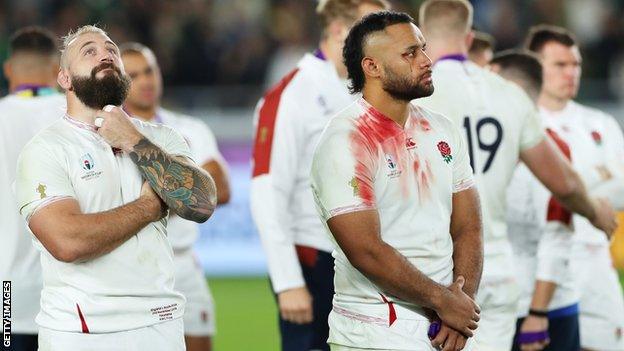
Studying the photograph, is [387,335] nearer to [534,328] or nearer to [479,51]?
[534,328]

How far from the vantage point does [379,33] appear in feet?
16.4

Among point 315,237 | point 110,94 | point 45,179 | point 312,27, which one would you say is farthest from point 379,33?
point 312,27

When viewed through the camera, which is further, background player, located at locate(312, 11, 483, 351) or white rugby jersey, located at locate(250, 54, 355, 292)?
white rugby jersey, located at locate(250, 54, 355, 292)

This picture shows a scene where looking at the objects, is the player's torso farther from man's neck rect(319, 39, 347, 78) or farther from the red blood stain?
the red blood stain

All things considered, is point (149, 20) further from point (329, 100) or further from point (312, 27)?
point (329, 100)

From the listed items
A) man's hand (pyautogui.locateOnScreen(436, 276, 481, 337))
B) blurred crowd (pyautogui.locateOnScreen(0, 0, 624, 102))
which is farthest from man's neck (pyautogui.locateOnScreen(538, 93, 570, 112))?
blurred crowd (pyautogui.locateOnScreen(0, 0, 624, 102))

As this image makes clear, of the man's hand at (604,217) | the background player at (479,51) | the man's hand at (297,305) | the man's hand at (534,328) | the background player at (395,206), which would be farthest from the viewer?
the background player at (479,51)

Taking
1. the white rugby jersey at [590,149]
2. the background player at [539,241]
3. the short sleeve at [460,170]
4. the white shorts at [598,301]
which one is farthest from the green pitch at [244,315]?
the short sleeve at [460,170]

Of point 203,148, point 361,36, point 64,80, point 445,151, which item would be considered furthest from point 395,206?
point 203,148

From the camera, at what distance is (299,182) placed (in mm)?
6750

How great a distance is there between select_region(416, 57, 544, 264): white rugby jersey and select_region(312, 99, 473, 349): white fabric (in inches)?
43.5

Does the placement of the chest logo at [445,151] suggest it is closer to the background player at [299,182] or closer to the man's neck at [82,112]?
the man's neck at [82,112]

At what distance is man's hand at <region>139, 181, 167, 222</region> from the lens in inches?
190

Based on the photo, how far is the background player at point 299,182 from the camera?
6.51 m
